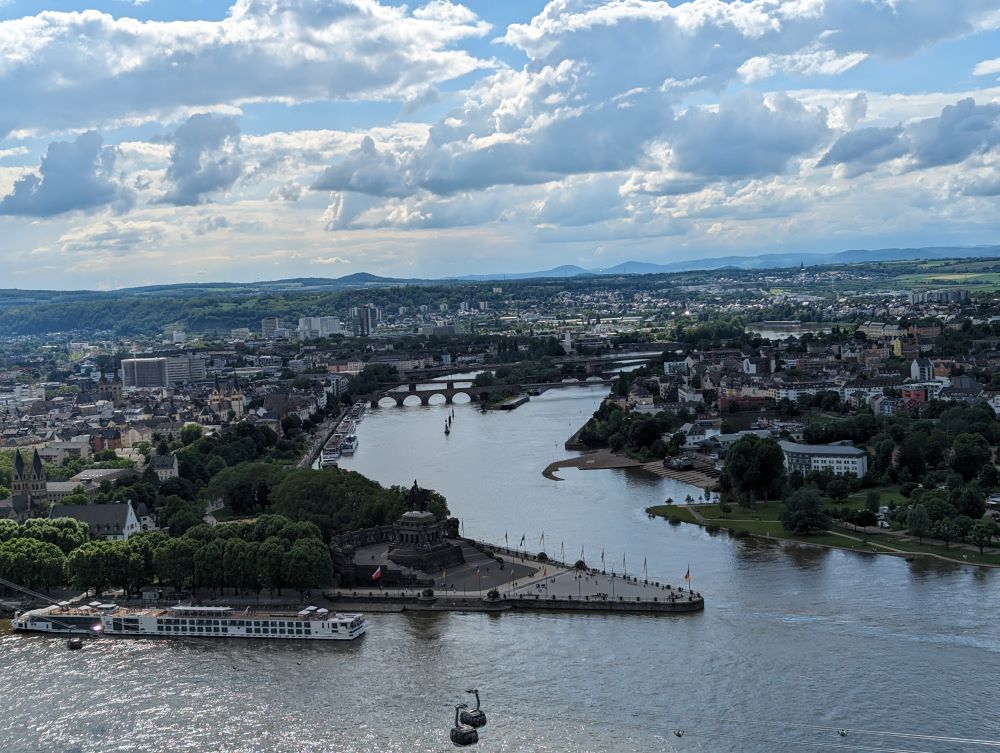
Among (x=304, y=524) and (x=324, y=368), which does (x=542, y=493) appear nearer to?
(x=304, y=524)

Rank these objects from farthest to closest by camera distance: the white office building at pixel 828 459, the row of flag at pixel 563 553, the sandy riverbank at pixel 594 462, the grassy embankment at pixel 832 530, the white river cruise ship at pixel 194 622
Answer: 1. the sandy riverbank at pixel 594 462
2. the white office building at pixel 828 459
3. the grassy embankment at pixel 832 530
4. the row of flag at pixel 563 553
5. the white river cruise ship at pixel 194 622

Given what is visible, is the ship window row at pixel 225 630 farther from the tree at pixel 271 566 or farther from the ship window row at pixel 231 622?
the tree at pixel 271 566

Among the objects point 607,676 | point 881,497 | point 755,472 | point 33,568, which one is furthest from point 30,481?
point 881,497

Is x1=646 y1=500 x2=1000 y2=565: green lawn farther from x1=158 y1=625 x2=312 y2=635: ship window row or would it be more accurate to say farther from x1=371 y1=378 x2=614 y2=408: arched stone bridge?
x1=371 y1=378 x2=614 y2=408: arched stone bridge

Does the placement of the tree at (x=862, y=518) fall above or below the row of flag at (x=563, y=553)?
above

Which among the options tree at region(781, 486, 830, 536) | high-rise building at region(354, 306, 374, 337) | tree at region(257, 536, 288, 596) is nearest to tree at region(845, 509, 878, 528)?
tree at region(781, 486, 830, 536)

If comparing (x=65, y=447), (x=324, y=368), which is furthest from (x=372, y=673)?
(x=324, y=368)

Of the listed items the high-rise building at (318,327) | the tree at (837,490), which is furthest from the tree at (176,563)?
the high-rise building at (318,327)
